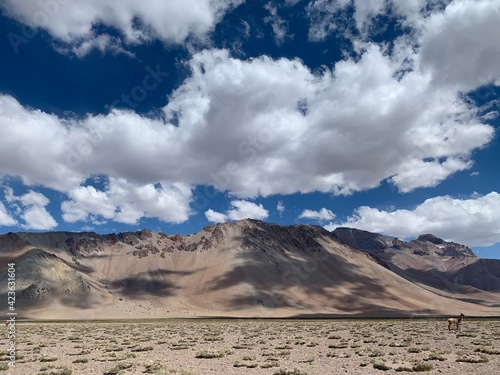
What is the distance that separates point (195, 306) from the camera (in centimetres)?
17175

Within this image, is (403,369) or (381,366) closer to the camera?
(403,369)

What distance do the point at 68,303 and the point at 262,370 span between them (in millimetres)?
154372

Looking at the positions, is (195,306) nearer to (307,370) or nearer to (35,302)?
(35,302)

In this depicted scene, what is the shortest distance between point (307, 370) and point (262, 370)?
219 cm

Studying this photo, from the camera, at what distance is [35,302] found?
145m

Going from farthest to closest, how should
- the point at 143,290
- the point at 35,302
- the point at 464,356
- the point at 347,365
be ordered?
the point at 143,290 < the point at 35,302 < the point at 464,356 < the point at 347,365

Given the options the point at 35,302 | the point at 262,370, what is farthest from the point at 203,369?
the point at 35,302

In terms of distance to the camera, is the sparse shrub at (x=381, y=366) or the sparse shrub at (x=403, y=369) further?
the sparse shrub at (x=381, y=366)

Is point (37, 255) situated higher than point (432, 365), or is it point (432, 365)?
point (37, 255)

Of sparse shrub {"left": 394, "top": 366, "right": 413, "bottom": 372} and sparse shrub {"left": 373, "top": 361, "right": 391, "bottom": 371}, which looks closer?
sparse shrub {"left": 394, "top": 366, "right": 413, "bottom": 372}

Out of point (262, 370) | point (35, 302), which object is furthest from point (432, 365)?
point (35, 302)

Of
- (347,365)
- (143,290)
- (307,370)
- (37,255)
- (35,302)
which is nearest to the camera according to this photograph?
(307,370)

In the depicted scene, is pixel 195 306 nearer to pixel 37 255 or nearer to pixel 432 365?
pixel 37 255

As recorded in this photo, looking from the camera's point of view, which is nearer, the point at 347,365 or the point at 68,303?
the point at 347,365
